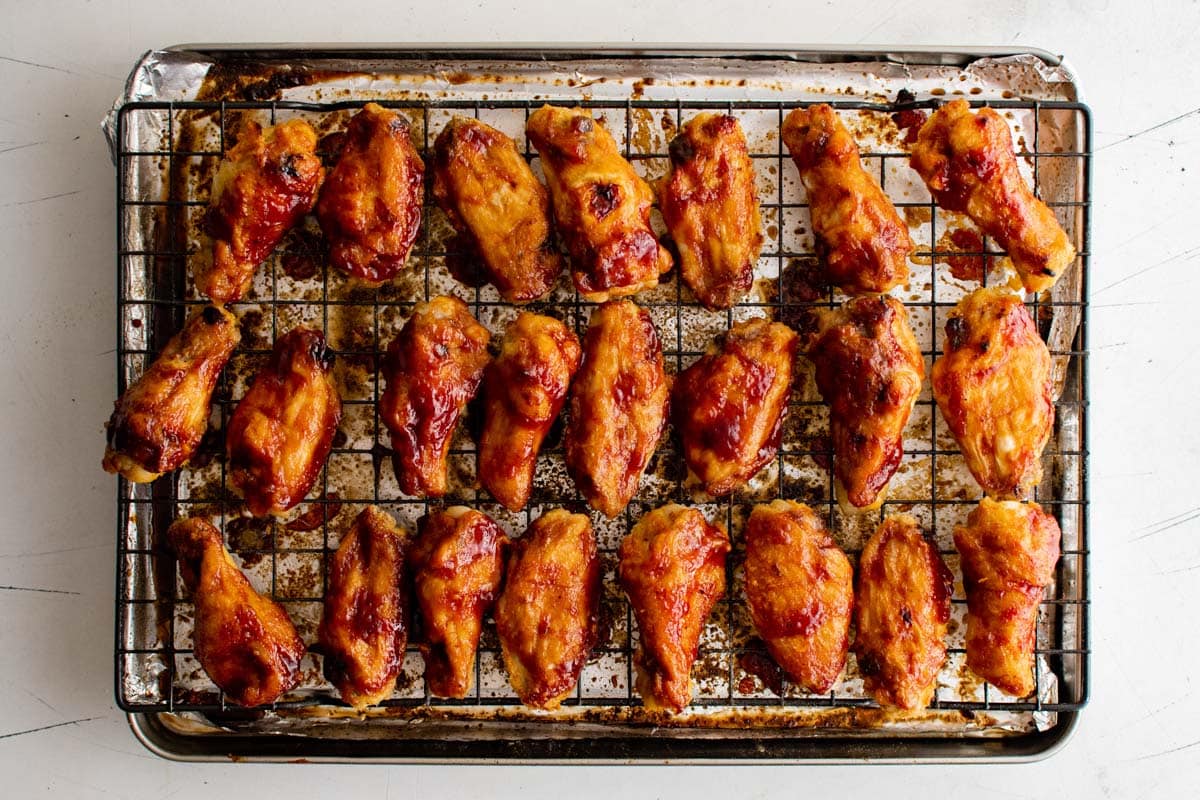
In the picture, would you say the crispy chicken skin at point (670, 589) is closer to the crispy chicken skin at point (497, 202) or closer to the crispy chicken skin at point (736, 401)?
the crispy chicken skin at point (736, 401)

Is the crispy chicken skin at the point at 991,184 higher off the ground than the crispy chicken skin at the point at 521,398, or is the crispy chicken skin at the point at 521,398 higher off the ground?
the crispy chicken skin at the point at 991,184

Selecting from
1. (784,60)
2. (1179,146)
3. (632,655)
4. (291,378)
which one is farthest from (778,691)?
(1179,146)

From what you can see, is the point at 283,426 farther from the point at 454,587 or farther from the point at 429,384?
the point at 454,587

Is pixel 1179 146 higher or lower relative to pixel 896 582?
higher

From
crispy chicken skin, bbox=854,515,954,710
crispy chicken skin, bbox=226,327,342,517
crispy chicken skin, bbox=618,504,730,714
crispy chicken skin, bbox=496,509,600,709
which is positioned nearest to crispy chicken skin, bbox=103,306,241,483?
crispy chicken skin, bbox=226,327,342,517

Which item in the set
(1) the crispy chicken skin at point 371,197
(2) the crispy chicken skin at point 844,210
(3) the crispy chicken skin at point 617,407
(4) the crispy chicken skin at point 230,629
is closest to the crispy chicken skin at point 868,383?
(2) the crispy chicken skin at point 844,210

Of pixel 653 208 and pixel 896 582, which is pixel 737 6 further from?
pixel 896 582
